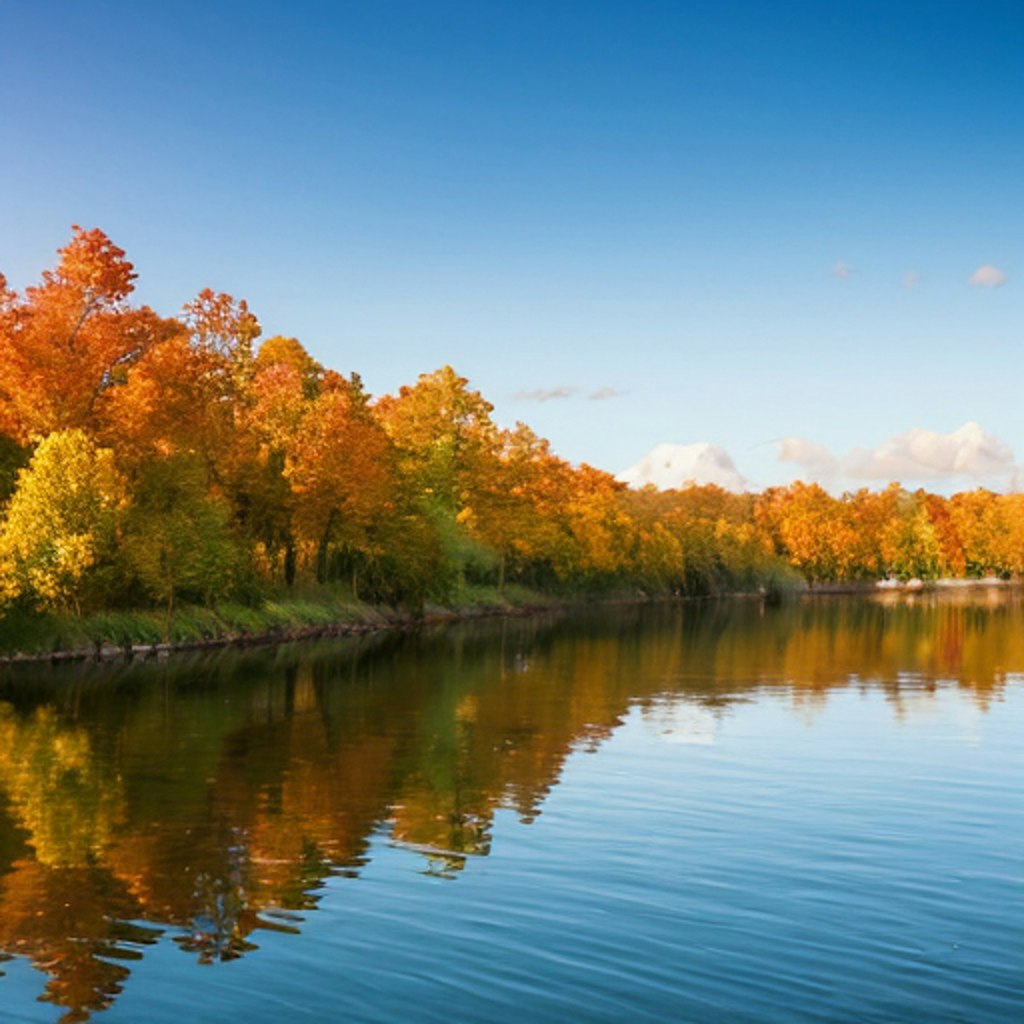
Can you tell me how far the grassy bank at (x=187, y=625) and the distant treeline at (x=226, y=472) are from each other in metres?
0.88

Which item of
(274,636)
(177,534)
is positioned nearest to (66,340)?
(177,534)

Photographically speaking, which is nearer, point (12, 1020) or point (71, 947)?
point (12, 1020)

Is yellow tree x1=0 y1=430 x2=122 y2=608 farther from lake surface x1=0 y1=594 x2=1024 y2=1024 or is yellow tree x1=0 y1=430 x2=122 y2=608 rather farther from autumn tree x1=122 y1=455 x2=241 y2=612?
lake surface x1=0 y1=594 x2=1024 y2=1024

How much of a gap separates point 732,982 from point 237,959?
16.6 feet

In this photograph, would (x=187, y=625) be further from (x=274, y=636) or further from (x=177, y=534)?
(x=274, y=636)

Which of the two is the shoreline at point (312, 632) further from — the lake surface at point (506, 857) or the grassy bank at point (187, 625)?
the lake surface at point (506, 857)

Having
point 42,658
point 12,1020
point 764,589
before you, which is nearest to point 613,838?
point 12,1020

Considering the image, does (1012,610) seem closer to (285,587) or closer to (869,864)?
(285,587)

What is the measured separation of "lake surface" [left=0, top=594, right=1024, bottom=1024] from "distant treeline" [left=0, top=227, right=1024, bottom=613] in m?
11.6

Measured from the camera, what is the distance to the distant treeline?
50.1m

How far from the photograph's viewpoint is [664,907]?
51.0ft

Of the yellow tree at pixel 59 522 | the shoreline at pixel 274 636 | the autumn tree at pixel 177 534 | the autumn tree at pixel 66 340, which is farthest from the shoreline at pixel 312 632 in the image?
the autumn tree at pixel 66 340

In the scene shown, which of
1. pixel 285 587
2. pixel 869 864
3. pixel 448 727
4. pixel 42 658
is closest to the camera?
pixel 869 864

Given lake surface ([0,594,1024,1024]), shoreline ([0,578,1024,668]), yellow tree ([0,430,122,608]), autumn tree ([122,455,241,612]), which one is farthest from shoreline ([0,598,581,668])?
lake surface ([0,594,1024,1024])
